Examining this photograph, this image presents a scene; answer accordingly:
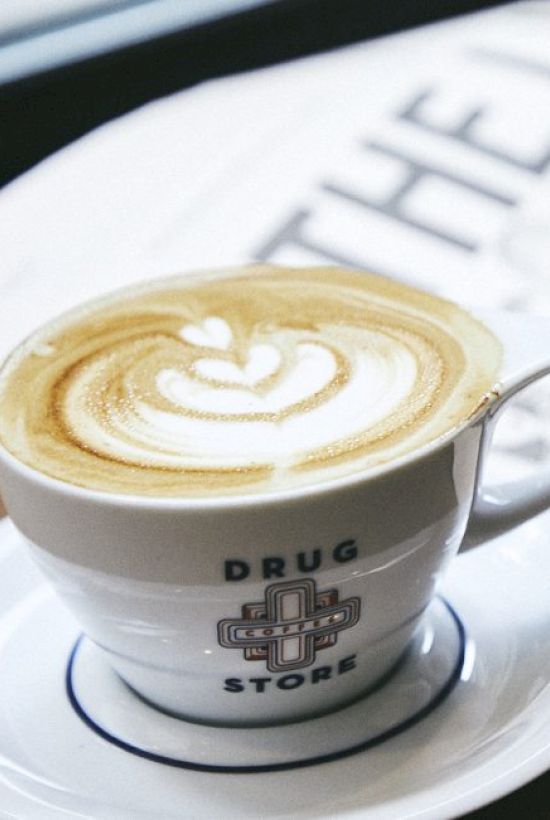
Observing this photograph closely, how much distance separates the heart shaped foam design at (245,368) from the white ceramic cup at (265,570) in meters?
0.08

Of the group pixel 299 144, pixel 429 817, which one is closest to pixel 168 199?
pixel 299 144

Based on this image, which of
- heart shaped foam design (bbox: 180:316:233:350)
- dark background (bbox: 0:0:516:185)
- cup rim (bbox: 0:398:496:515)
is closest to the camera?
cup rim (bbox: 0:398:496:515)

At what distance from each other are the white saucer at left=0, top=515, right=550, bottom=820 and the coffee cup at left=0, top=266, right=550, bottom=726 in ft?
0.10

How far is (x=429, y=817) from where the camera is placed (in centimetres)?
34

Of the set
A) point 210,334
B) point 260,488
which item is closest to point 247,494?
point 260,488

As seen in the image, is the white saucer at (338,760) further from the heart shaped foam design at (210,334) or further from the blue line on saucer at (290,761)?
the heart shaped foam design at (210,334)

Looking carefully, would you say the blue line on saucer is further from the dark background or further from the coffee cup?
the dark background

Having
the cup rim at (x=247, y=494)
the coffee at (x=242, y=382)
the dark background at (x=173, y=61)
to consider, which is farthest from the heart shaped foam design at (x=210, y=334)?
the dark background at (x=173, y=61)

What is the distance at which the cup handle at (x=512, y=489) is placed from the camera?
42 centimetres

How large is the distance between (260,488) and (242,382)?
8 cm

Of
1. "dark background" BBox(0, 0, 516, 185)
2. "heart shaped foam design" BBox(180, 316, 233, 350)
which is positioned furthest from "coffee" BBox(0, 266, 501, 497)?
"dark background" BBox(0, 0, 516, 185)

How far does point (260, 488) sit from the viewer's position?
358 millimetres

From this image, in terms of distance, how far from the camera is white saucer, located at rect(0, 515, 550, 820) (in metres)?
0.37

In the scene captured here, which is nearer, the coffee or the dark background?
the coffee
